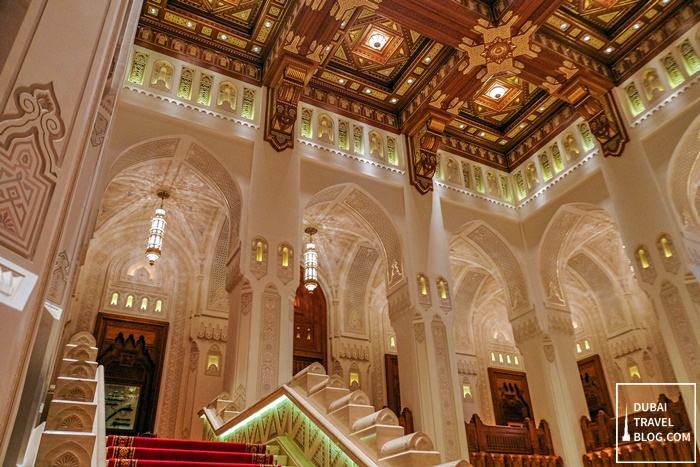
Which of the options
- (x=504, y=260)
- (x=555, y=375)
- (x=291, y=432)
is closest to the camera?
(x=291, y=432)

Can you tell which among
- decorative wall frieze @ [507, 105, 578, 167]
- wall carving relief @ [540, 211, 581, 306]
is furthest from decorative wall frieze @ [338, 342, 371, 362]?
decorative wall frieze @ [507, 105, 578, 167]

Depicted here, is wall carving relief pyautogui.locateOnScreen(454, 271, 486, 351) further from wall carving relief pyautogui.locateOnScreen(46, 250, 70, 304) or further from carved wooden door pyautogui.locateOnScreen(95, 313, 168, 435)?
wall carving relief pyautogui.locateOnScreen(46, 250, 70, 304)

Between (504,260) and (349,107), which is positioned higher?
(349,107)

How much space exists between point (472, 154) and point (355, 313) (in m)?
4.92

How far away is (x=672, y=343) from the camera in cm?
832

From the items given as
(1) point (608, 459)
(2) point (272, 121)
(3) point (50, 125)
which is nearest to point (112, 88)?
(3) point (50, 125)

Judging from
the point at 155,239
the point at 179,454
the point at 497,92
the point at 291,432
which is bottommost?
the point at 179,454

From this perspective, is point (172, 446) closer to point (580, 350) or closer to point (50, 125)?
point (50, 125)

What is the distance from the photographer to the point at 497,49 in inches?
370

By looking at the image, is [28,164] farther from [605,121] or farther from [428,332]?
[605,121]

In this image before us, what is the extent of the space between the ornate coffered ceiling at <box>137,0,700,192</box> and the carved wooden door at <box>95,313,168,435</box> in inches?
198

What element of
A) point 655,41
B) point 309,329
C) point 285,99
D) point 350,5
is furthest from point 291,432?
point 655,41

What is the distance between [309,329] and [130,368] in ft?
13.4

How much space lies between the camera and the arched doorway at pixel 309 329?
12305mm
